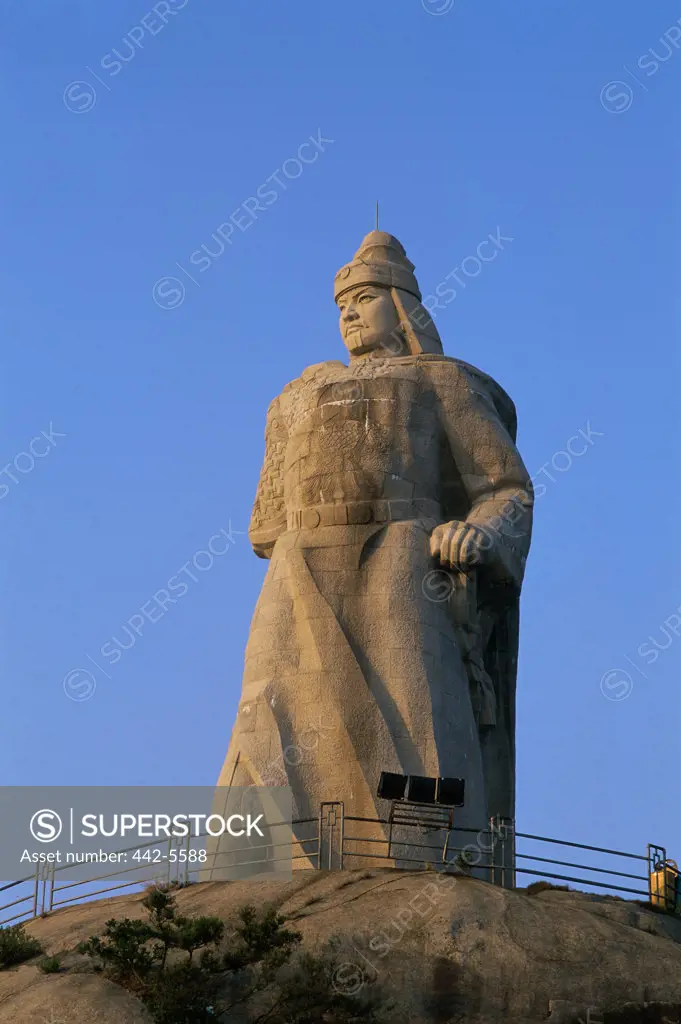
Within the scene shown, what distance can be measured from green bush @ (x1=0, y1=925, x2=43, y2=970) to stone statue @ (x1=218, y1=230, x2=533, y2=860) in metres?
A: 2.66

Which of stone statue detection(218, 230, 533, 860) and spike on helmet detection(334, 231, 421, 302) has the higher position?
spike on helmet detection(334, 231, 421, 302)

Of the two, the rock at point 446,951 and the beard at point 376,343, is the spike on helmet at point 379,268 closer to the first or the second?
the beard at point 376,343

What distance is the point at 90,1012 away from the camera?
47.6 ft

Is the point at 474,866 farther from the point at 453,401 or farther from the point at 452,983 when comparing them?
the point at 453,401

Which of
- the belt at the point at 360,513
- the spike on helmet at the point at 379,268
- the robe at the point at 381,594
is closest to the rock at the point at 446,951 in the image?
the robe at the point at 381,594

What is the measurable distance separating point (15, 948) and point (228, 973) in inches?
77.5

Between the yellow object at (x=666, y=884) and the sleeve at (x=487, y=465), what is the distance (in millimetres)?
3273

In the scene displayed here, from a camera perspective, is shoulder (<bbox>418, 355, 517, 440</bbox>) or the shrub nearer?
the shrub

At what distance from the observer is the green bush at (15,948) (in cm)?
1548

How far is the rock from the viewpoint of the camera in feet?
47.8

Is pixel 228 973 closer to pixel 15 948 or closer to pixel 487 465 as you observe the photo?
pixel 15 948

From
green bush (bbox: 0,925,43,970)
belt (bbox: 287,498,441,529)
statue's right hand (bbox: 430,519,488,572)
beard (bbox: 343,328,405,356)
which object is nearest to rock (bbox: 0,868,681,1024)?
green bush (bbox: 0,925,43,970)

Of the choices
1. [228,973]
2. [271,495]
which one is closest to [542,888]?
[228,973]

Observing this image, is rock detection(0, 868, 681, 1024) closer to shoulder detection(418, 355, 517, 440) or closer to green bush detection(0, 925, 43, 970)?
green bush detection(0, 925, 43, 970)
